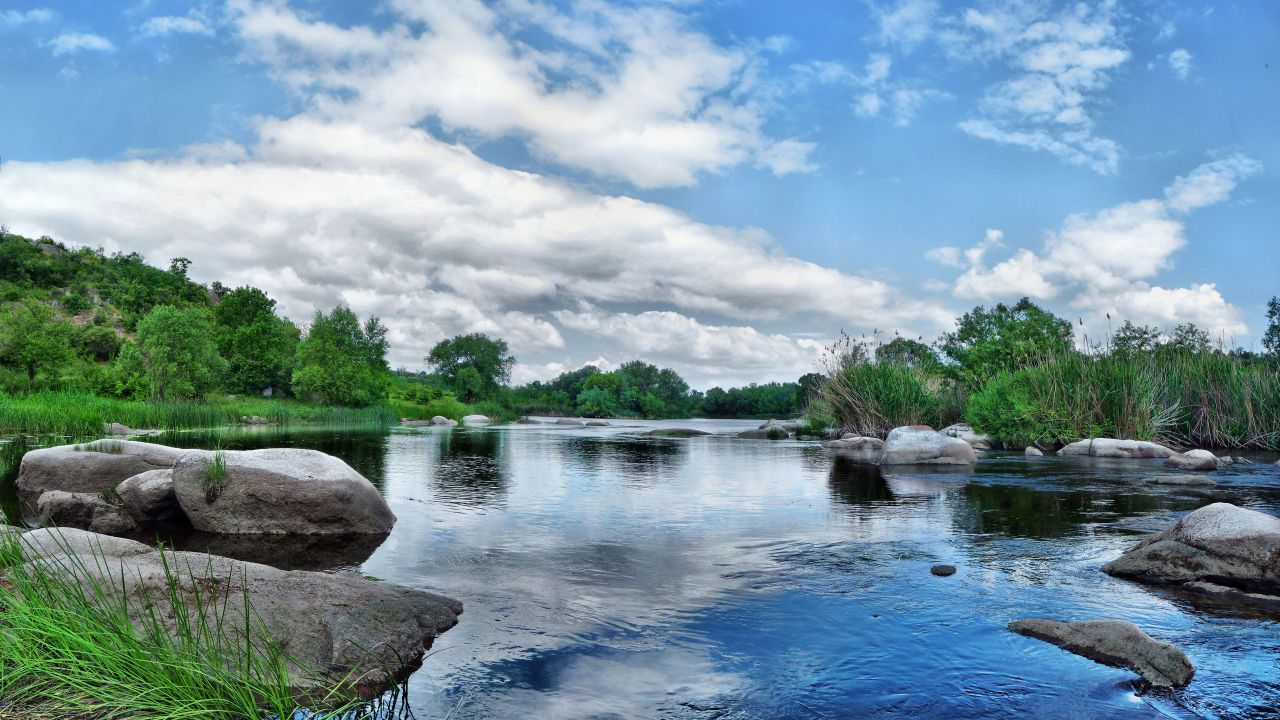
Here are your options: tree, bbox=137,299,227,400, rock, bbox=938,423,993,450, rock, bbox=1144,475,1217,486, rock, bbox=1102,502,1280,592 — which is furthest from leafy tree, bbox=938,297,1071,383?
tree, bbox=137,299,227,400

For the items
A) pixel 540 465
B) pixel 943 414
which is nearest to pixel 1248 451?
pixel 943 414

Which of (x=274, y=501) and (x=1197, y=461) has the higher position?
(x=1197, y=461)

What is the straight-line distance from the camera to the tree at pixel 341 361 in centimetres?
7075

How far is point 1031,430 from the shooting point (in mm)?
26562

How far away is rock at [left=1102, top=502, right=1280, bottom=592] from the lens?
6.69 metres

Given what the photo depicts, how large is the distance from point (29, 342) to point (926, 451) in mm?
56061

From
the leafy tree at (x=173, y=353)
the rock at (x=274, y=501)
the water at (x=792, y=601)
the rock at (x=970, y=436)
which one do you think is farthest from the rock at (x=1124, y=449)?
the leafy tree at (x=173, y=353)

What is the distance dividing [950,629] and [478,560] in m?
5.40

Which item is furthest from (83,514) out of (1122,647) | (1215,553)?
(1215,553)

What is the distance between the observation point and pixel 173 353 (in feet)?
175

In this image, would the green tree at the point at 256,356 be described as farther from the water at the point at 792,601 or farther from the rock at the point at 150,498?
the water at the point at 792,601

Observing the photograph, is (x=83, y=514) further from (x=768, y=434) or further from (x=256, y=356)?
(x=256, y=356)

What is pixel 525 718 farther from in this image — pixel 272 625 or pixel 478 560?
pixel 478 560

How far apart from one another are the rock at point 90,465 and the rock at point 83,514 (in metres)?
1.66
